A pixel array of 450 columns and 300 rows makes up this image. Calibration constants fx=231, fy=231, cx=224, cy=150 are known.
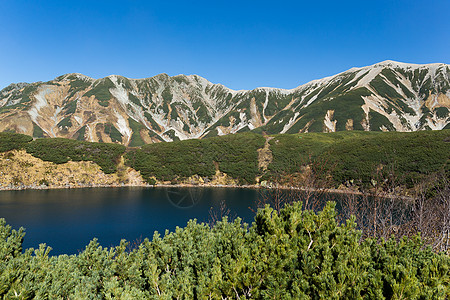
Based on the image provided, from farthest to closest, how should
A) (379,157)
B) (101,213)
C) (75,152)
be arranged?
1. (75,152)
2. (379,157)
3. (101,213)

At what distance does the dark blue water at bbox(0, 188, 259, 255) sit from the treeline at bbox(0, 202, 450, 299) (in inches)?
1015

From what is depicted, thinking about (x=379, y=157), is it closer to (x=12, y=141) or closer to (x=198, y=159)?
(x=198, y=159)

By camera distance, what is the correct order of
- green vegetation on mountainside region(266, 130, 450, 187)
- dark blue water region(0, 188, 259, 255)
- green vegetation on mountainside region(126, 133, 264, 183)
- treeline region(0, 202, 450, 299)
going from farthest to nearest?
green vegetation on mountainside region(126, 133, 264, 183) → green vegetation on mountainside region(266, 130, 450, 187) → dark blue water region(0, 188, 259, 255) → treeline region(0, 202, 450, 299)

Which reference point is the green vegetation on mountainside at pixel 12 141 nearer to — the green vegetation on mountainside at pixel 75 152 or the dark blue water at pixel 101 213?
the green vegetation on mountainside at pixel 75 152

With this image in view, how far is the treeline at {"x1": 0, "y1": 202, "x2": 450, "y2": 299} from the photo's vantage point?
670cm

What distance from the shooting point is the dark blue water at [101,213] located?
38.7 meters

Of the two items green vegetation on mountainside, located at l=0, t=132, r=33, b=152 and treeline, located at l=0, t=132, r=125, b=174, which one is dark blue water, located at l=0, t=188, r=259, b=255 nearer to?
treeline, located at l=0, t=132, r=125, b=174

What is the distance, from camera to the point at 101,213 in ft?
174

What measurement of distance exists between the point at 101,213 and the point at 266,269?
54.8 m

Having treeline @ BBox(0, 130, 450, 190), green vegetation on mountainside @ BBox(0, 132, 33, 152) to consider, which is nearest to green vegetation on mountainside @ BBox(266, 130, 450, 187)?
treeline @ BBox(0, 130, 450, 190)

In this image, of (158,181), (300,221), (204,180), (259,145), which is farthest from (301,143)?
(300,221)

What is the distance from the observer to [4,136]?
91375 mm

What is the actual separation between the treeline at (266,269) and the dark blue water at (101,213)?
25783mm

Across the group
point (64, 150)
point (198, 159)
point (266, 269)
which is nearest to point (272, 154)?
point (198, 159)
